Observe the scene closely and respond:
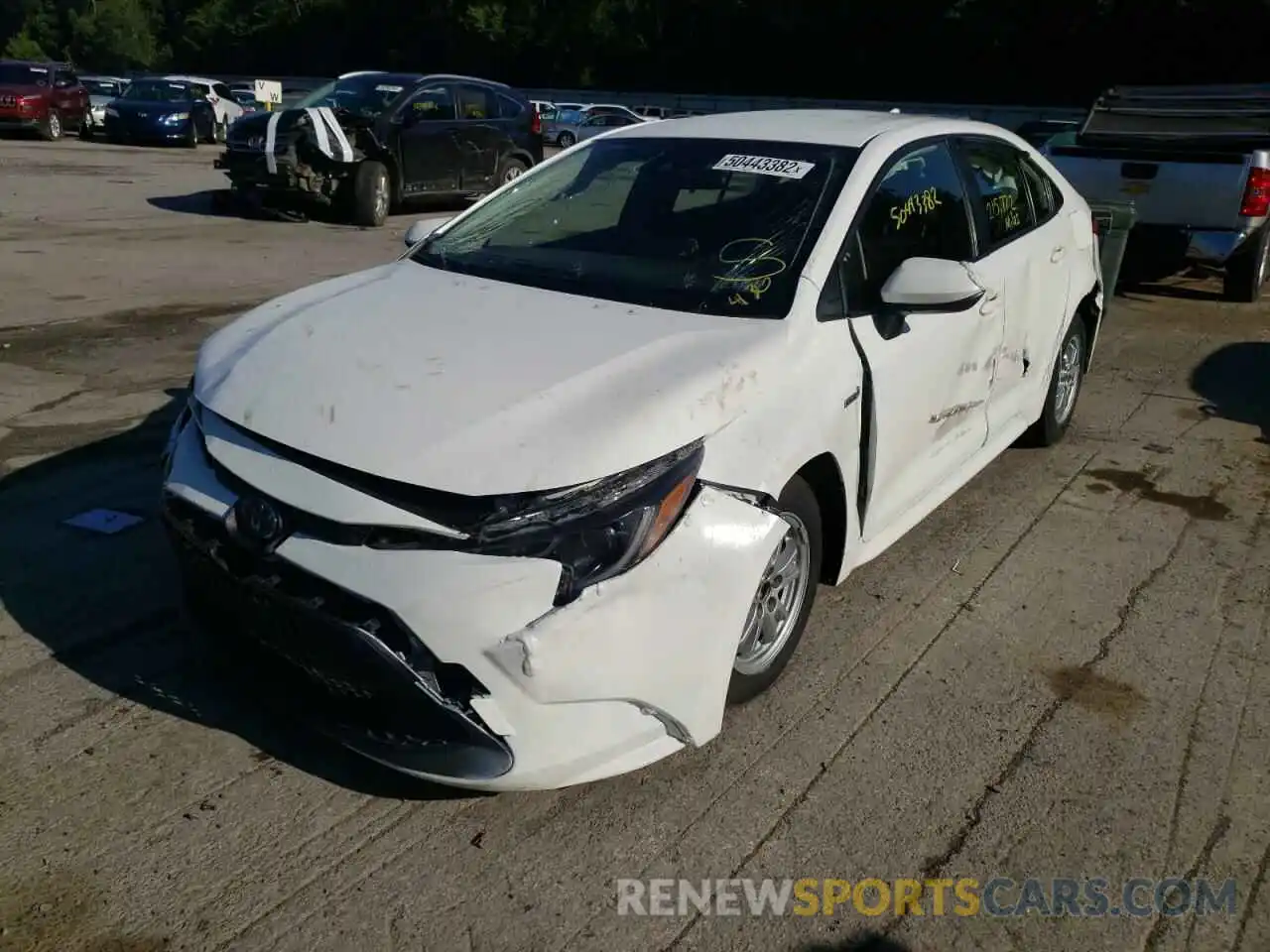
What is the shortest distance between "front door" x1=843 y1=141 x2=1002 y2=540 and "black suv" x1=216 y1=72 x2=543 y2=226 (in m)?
10.2

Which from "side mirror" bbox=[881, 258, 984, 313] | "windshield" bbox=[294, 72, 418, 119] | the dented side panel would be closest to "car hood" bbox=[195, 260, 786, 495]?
the dented side panel

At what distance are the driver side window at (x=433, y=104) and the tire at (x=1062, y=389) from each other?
401 inches

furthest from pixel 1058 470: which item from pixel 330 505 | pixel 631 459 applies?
pixel 330 505

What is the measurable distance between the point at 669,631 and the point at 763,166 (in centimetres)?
194

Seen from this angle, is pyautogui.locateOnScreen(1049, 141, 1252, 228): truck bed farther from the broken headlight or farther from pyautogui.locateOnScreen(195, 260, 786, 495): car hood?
the broken headlight

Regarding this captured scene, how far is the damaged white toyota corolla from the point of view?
2586 mm

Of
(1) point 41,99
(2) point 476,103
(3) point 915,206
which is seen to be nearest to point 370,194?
(2) point 476,103

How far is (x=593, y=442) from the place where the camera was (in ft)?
8.83

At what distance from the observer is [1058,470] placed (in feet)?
18.2

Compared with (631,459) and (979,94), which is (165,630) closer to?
(631,459)

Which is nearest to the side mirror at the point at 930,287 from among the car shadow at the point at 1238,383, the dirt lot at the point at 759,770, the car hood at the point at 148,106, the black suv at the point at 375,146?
Answer: the dirt lot at the point at 759,770

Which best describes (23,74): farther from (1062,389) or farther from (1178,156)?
(1062,389)

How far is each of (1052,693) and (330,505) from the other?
2343 millimetres

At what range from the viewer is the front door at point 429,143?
13.8m
